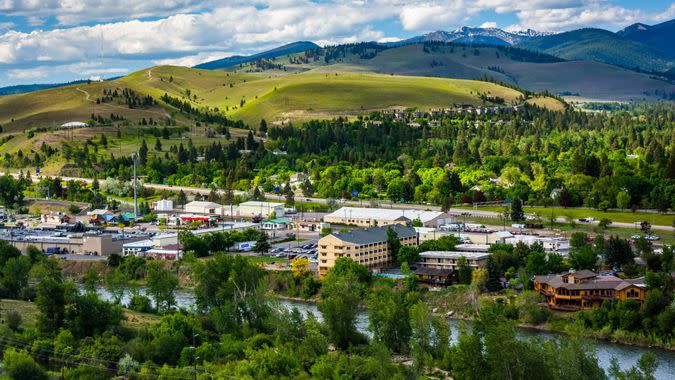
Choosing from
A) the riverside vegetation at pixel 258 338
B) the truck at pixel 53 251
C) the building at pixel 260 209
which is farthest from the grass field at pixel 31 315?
Result: the building at pixel 260 209

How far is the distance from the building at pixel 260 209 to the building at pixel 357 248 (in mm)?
16890

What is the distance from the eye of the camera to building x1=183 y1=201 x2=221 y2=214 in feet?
199

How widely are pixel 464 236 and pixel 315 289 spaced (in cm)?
1104

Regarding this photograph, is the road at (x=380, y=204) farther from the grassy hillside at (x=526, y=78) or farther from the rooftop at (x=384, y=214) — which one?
the grassy hillside at (x=526, y=78)

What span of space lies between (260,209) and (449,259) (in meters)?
22.7

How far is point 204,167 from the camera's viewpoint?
250ft

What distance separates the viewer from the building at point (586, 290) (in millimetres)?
31734

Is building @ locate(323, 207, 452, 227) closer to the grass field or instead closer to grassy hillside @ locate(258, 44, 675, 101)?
the grass field

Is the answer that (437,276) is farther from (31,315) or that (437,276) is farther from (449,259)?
(31,315)

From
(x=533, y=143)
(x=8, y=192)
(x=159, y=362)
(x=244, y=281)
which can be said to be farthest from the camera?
(x=533, y=143)

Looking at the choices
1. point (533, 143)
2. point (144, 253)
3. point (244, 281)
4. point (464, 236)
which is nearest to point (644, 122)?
point (533, 143)

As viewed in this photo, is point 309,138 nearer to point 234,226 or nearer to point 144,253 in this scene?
point 234,226

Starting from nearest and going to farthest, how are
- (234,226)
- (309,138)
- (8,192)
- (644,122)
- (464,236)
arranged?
1. (464,236)
2. (234,226)
3. (8,192)
4. (309,138)
5. (644,122)

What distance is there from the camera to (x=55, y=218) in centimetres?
5816
